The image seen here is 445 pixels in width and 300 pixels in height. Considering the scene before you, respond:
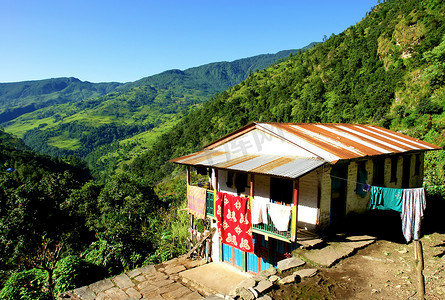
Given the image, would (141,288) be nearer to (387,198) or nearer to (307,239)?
(307,239)

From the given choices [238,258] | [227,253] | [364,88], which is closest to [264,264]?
[238,258]

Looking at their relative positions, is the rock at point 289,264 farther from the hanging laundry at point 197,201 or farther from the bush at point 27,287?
the bush at point 27,287

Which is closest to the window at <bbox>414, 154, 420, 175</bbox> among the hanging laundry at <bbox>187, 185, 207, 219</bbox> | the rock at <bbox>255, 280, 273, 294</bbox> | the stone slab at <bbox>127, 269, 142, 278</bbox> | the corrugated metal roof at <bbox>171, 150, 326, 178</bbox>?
the corrugated metal roof at <bbox>171, 150, 326, 178</bbox>

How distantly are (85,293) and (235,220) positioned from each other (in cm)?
701

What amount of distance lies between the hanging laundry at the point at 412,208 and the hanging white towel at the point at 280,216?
A: 372cm

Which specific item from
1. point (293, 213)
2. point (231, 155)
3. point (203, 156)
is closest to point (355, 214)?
point (293, 213)

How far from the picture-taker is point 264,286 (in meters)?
7.64

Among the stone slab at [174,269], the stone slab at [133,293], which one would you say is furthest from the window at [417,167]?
the stone slab at [133,293]

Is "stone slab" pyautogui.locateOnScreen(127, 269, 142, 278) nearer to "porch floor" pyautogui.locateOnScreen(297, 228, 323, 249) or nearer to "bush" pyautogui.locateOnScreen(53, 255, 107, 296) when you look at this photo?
"bush" pyautogui.locateOnScreen(53, 255, 107, 296)

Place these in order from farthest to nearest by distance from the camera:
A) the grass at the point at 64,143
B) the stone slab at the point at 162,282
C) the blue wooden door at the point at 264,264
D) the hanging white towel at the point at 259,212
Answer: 1. the grass at the point at 64,143
2. the stone slab at the point at 162,282
3. the blue wooden door at the point at 264,264
4. the hanging white towel at the point at 259,212

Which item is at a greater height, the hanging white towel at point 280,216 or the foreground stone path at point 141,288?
the hanging white towel at point 280,216

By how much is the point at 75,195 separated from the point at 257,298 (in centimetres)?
2013

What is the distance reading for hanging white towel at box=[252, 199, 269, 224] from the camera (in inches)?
412

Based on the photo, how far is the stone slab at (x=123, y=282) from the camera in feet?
40.7
